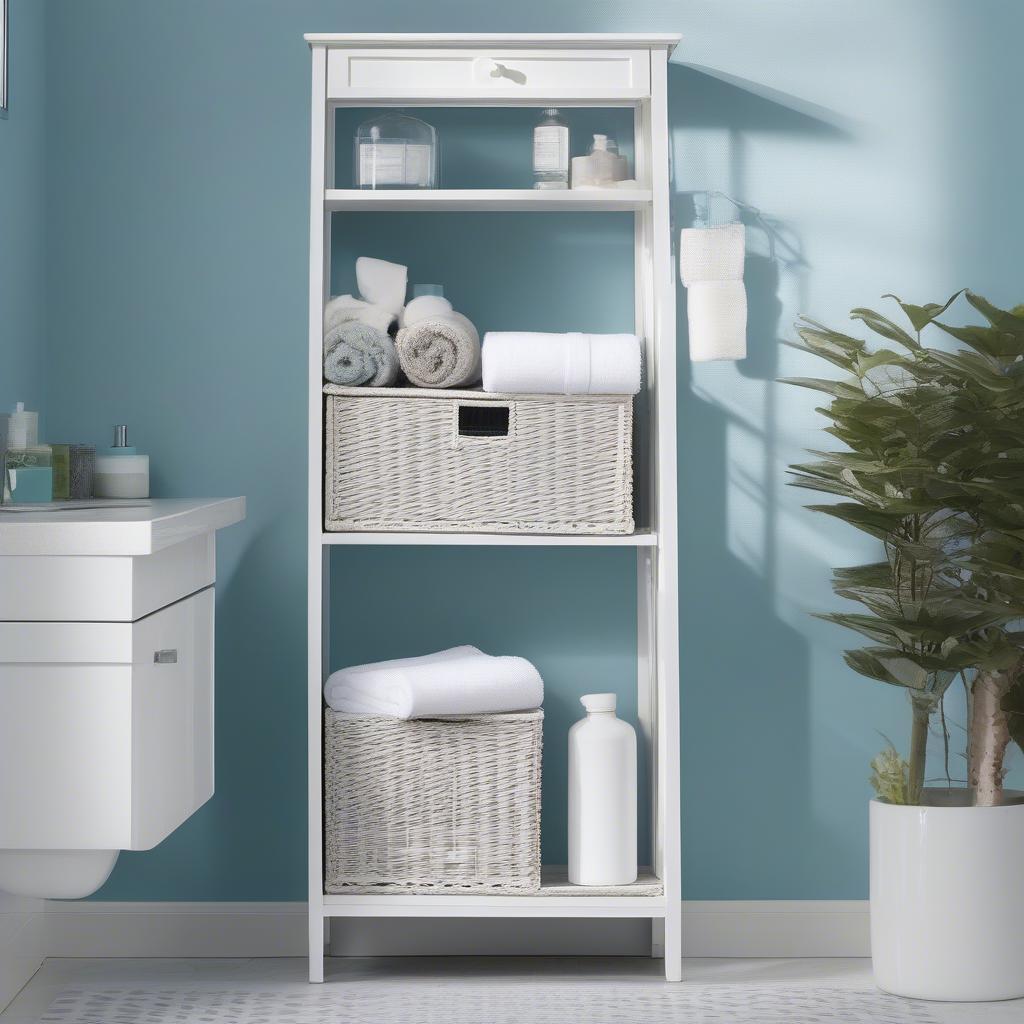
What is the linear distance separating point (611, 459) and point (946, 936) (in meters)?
0.97

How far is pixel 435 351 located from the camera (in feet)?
7.45

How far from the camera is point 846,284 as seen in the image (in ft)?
8.36

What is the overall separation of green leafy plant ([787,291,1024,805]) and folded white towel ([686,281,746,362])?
221 mm

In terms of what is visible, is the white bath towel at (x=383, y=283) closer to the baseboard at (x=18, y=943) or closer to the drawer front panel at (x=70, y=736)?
the drawer front panel at (x=70, y=736)

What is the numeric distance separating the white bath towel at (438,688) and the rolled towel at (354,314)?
58 centimetres

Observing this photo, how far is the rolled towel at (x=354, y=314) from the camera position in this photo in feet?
7.59

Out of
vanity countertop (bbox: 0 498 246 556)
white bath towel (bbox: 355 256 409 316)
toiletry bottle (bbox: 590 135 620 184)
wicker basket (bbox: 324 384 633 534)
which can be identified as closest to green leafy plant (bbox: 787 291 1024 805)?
wicker basket (bbox: 324 384 633 534)

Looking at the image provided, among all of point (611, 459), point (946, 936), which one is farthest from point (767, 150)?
point (946, 936)

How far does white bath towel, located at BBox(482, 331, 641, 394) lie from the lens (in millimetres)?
Result: 2238

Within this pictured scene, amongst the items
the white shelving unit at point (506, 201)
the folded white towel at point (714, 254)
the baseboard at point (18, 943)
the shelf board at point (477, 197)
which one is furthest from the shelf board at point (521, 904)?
the shelf board at point (477, 197)

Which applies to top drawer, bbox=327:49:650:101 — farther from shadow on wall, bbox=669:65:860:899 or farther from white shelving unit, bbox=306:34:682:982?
shadow on wall, bbox=669:65:860:899

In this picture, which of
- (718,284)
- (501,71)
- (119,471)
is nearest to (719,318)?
(718,284)

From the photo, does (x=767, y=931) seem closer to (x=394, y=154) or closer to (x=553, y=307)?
(x=553, y=307)

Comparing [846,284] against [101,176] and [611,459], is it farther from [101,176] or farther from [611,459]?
A: [101,176]
